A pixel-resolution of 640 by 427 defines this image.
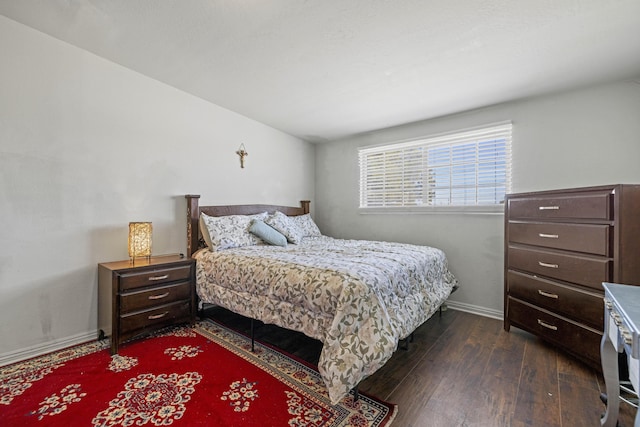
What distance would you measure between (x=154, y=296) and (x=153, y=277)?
0.53 ft

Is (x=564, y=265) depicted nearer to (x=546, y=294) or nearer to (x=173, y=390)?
(x=546, y=294)

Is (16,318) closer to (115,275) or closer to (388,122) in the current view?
(115,275)

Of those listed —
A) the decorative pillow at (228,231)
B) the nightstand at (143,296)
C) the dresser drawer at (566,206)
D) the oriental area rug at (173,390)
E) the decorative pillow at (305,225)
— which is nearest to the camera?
the oriental area rug at (173,390)

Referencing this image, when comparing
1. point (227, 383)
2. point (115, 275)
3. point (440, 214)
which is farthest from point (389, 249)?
point (115, 275)

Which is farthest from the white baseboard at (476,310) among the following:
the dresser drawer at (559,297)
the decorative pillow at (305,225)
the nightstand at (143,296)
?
the nightstand at (143,296)

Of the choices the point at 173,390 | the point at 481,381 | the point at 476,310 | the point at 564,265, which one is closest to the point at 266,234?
the point at 173,390

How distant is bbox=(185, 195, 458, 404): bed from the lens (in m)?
1.54

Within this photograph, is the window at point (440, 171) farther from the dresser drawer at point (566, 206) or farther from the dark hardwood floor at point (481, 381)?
the dark hardwood floor at point (481, 381)

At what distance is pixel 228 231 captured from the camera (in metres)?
2.89

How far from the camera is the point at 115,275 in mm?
2068

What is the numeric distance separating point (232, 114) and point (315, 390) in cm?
312

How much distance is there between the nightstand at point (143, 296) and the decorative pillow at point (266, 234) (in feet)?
2.45

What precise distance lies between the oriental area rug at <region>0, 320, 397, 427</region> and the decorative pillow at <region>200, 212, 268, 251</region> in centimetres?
98

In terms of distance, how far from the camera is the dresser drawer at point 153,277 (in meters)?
2.12
